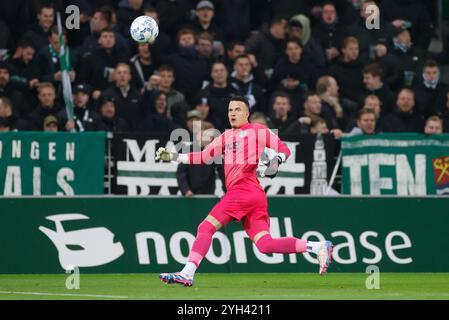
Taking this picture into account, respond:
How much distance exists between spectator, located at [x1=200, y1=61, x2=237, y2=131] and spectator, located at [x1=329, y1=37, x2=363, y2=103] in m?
2.12

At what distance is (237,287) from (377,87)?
727 cm

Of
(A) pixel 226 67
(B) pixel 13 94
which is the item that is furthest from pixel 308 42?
(B) pixel 13 94

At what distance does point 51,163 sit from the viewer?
17.7 m

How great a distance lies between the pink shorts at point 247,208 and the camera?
44.6 feet

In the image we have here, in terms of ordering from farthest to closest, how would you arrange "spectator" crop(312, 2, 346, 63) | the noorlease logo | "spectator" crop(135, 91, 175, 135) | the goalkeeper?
"spectator" crop(312, 2, 346, 63), "spectator" crop(135, 91, 175, 135), the noorlease logo, the goalkeeper

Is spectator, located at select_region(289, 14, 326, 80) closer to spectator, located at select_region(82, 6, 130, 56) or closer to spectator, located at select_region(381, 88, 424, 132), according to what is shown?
spectator, located at select_region(381, 88, 424, 132)

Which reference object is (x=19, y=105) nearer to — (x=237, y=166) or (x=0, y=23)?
(x=0, y=23)

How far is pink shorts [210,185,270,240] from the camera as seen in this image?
44.6ft

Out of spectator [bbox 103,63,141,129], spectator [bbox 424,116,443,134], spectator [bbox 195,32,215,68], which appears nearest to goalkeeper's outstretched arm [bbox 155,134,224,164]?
spectator [bbox 103,63,141,129]

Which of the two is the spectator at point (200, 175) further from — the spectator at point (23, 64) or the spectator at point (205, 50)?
the spectator at point (23, 64)

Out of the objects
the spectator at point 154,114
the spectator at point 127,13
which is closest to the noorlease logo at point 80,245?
the spectator at point 154,114

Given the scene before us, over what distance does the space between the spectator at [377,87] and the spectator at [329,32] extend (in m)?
1.09
